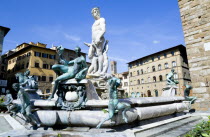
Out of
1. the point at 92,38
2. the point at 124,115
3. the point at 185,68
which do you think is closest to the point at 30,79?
the point at 92,38

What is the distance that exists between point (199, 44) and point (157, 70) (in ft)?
119

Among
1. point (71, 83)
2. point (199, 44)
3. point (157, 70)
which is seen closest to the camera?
point (71, 83)

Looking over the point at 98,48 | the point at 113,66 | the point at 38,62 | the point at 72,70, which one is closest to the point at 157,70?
the point at 113,66

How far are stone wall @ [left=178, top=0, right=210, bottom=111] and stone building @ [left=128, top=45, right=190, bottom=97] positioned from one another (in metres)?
29.5

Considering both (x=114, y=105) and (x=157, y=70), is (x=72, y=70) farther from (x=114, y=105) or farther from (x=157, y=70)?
(x=157, y=70)

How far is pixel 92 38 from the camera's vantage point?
7.40 meters

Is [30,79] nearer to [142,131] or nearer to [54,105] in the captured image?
[54,105]

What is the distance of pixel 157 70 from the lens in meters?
43.1

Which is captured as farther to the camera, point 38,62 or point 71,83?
point 38,62

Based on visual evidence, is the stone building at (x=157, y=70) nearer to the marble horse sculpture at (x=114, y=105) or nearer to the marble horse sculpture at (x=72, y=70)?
the marble horse sculpture at (x=72, y=70)

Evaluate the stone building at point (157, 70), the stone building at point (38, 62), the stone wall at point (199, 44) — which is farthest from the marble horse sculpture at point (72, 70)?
the stone building at point (157, 70)

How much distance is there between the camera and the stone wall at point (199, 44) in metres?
7.52

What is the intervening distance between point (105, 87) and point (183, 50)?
129 ft

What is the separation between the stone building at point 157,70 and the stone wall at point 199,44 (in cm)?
2947
